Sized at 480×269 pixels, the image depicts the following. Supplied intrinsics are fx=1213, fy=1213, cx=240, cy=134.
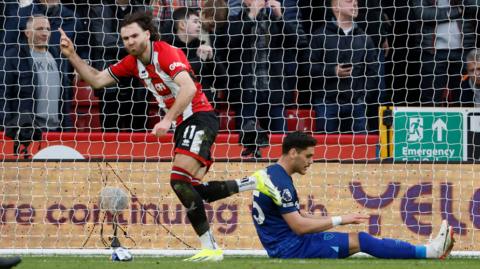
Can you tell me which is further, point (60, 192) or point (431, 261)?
point (60, 192)

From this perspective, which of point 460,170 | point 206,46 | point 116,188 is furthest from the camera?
point 206,46

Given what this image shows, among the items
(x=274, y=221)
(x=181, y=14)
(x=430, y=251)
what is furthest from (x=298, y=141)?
(x=181, y=14)

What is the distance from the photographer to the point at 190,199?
952 centimetres

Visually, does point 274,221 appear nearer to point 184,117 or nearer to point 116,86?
point 184,117

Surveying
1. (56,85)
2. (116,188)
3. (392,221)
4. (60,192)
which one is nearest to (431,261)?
(392,221)

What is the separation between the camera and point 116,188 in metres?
11.0

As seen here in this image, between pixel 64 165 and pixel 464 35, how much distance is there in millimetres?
4569

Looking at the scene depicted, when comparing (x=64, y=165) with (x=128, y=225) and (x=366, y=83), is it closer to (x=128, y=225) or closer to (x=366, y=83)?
(x=128, y=225)

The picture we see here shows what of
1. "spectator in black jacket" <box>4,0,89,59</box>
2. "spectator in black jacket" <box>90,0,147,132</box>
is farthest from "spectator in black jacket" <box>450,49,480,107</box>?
"spectator in black jacket" <box>4,0,89,59</box>

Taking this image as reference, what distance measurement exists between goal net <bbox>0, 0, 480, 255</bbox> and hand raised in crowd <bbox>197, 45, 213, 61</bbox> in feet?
0.05

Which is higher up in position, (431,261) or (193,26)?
(193,26)

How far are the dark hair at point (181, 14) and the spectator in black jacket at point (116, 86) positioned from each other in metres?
0.44

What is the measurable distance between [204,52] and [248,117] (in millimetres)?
834

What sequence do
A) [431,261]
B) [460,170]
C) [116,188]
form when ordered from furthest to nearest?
[460,170] < [116,188] < [431,261]
